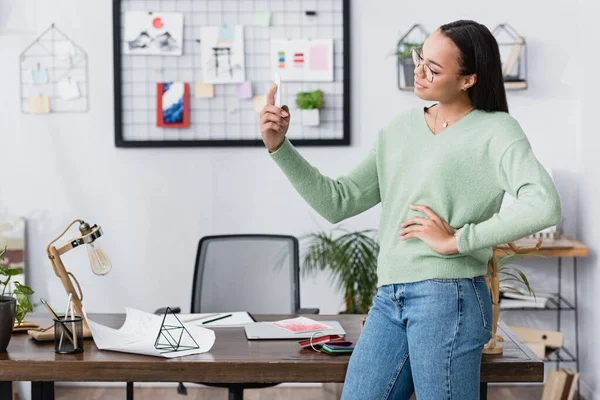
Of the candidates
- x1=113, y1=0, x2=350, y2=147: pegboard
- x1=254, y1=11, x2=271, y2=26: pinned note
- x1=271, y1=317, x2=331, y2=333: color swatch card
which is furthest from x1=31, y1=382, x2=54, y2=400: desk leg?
x1=254, y1=11, x2=271, y2=26: pinned note

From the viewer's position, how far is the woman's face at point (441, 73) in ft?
5.62

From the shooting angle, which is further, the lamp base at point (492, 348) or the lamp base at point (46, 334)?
the lamp base at point (46, 334)

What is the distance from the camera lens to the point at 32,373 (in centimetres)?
194

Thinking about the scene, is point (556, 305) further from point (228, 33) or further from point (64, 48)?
point (64, 48)

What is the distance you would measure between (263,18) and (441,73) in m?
2.18

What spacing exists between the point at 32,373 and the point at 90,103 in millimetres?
2120

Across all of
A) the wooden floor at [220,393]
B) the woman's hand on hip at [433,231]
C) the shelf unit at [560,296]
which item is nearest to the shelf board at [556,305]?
the shelf unit at [560,296]

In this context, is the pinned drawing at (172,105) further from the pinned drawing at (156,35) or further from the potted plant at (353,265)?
the potted plant at (353,265)

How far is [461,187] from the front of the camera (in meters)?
1.71

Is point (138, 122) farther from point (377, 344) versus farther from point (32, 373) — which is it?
point (377, 344)

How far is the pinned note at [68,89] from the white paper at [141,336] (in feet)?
5.92

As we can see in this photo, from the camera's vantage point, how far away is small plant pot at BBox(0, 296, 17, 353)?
6.55 ft

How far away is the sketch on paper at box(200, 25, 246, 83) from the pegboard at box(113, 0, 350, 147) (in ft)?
0.08

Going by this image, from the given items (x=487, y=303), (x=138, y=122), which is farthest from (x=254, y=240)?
(x=487, y=303)
